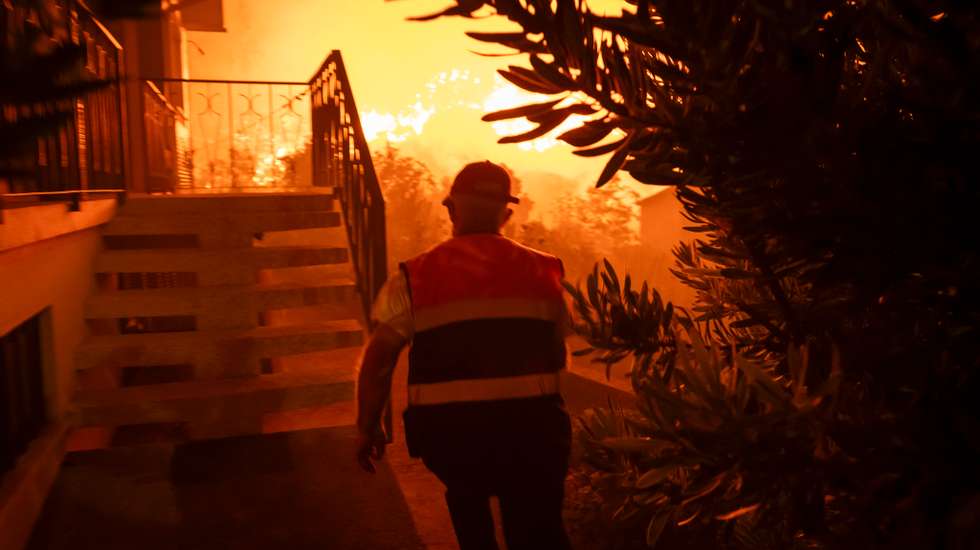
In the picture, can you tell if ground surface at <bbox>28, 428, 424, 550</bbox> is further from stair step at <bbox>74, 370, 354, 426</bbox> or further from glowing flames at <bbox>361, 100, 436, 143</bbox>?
glowing flames at <bbox>361, 100, 436, 143</bbox>

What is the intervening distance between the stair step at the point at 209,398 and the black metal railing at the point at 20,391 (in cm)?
32

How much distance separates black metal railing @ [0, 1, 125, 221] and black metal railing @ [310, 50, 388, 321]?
179cm

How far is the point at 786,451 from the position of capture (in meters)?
→ 1.02

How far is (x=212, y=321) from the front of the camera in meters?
5.47

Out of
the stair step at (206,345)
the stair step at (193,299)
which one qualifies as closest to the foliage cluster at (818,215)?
the stair step at (206,345)

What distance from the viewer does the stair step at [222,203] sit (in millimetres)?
6266

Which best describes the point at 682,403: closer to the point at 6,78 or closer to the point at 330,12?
the point at 6,78

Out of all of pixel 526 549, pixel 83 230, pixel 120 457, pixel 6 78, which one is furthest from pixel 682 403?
pixel 83 230

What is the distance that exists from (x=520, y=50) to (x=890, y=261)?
0.67 meters

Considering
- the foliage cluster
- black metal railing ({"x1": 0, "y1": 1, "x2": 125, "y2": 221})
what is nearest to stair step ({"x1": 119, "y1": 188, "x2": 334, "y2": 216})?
black metal railing ({"x1": 0, "y1": 1, "x2": 125, "y2": 221})

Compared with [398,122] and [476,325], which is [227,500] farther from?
[398,122]

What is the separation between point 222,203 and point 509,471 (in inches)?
198

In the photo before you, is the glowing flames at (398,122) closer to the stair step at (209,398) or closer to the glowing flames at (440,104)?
the glowing flames at (440,104)

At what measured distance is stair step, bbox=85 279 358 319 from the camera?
211 inches
